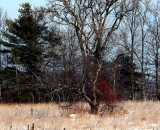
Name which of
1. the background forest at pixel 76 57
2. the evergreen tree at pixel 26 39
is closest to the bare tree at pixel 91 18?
the background forest at pixel 76 57

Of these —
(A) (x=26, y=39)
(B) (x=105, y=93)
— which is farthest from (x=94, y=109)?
(A) (x=26, y=39)

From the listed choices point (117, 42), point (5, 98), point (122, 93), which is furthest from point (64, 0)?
point (117, 42)

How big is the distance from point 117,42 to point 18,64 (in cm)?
1139

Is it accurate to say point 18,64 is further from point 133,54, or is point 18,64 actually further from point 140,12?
point 140,12

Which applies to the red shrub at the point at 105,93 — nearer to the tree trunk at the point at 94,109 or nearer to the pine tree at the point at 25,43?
the tree trunk at the point at 94,109

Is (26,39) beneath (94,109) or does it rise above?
above

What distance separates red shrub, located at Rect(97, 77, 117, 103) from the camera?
12172 mm

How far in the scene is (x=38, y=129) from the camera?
842 centimetres

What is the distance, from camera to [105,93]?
1221cm

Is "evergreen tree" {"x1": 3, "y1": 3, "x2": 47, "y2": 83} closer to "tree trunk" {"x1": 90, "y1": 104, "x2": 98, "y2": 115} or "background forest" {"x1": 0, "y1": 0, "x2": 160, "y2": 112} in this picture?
"background forest" {"x1": 0, "y1": 0, "x2": 160, "y2": 112}

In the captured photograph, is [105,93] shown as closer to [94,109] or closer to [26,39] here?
[94,109]

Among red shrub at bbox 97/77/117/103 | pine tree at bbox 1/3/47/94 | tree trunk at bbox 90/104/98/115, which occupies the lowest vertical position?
tree trunk at bbox 90/104/98/115

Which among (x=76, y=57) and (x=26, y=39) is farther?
(x=26, y=39)

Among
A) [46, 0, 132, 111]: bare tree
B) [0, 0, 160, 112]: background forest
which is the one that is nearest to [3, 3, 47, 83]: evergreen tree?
[0, 0, 160, 112]: background forest
